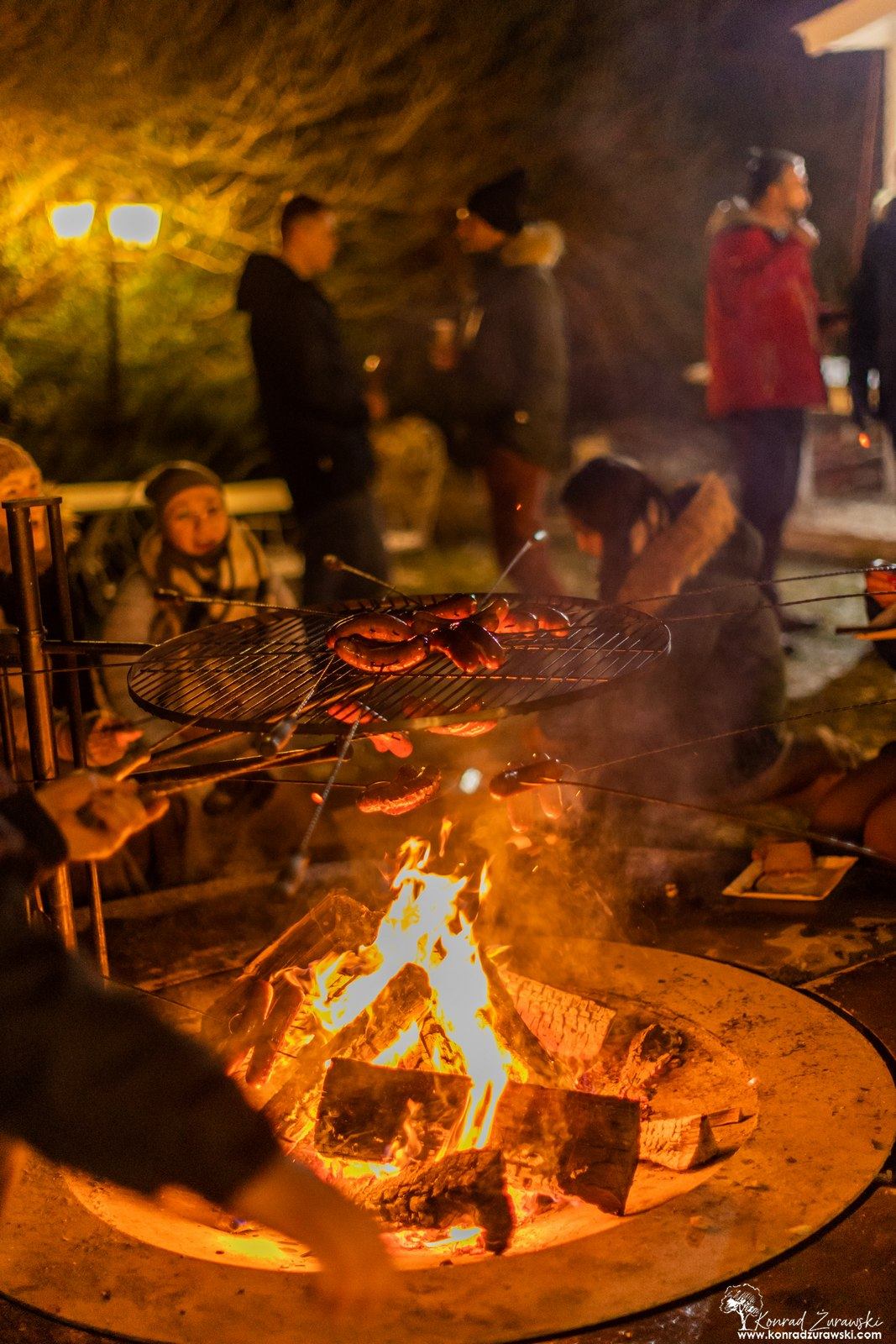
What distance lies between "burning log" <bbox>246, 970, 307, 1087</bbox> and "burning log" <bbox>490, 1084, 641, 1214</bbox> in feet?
2.21

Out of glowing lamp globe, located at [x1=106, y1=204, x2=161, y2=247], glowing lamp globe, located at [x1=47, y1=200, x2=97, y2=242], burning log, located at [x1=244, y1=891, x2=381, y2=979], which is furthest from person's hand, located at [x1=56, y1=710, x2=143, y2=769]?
glowing lamp globe, located at [x1=106, y1=204, x2=161, y2=247]

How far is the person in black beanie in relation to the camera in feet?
24.8

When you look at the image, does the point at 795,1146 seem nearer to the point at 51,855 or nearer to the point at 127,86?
the point at 51,855

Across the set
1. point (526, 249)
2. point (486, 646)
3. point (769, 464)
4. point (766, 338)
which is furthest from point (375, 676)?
point (766, 338)

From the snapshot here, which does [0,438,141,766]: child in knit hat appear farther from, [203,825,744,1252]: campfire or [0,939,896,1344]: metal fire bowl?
[0,939,896,1344]: metal fire bowl

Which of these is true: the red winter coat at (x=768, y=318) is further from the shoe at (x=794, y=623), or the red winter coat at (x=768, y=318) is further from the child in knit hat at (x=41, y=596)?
the child in knit hat at (x=41, y=596)

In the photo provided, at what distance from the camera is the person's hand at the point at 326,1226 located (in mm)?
1729

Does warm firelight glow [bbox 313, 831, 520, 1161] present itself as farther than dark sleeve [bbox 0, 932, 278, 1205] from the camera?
Yes

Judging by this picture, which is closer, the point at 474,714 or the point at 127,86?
the point at 474,714

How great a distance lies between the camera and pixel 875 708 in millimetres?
7004

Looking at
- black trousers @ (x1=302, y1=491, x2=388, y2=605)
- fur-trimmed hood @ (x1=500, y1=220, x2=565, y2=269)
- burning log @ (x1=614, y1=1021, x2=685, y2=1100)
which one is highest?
fur-trimmed hood @ (x1=500, y1=220, x2=565, y2=269)

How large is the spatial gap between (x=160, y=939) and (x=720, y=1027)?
188 centimetres

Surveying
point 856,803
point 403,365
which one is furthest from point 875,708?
point 403,365

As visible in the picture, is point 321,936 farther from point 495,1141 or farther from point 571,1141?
point 571,1141
